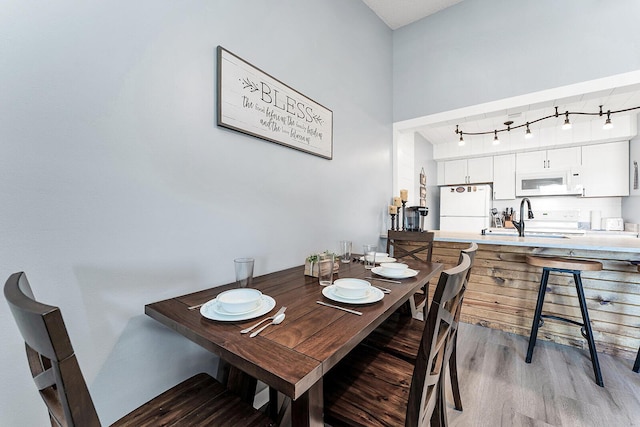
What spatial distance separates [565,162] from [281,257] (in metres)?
4.89

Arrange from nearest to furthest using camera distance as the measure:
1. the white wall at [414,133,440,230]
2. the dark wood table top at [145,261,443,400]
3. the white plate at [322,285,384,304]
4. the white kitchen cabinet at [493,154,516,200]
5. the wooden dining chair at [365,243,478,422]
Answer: the dark wood table top at [145,261,443,400]
the white plate at [322,285,384,304]
the wooden dining chair at [365,243,478,422]
the white wall at [414,133,440,230]
the white kitchen cabinet at [493,154,516,200]

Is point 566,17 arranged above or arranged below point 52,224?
above

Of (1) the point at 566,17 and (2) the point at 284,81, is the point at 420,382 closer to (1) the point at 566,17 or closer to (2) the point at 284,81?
(2) the point at 284,81

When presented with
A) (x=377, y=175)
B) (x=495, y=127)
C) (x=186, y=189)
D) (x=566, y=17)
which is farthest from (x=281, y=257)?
(x=495, y=127)

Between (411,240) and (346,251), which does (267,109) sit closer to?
(346,251)

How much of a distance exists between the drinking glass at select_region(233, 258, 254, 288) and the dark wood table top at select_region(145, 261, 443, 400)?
8cm

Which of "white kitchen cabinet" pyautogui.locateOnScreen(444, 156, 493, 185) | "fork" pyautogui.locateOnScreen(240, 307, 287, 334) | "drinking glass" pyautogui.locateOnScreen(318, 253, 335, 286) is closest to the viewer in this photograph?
"fork" pyautogui.locateOnScreen(240, 307, 287, 334)

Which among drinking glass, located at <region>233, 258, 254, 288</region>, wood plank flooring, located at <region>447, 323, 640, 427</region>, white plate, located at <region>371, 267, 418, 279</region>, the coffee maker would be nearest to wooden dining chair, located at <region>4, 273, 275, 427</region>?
drinking glass, located at <region>233, 258, 254, 288</region>

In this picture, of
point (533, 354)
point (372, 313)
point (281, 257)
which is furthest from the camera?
point (533, 354)

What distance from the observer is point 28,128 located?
822 mm

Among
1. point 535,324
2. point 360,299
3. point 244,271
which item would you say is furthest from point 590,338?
point 244,271

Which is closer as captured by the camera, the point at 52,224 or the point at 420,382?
the point at 420,382

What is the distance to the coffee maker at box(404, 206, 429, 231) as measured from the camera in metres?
2.80

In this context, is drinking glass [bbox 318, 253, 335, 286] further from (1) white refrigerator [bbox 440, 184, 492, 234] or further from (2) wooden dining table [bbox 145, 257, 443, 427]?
(1) white refrigerator [bbox 440, 184, 492, 234]
